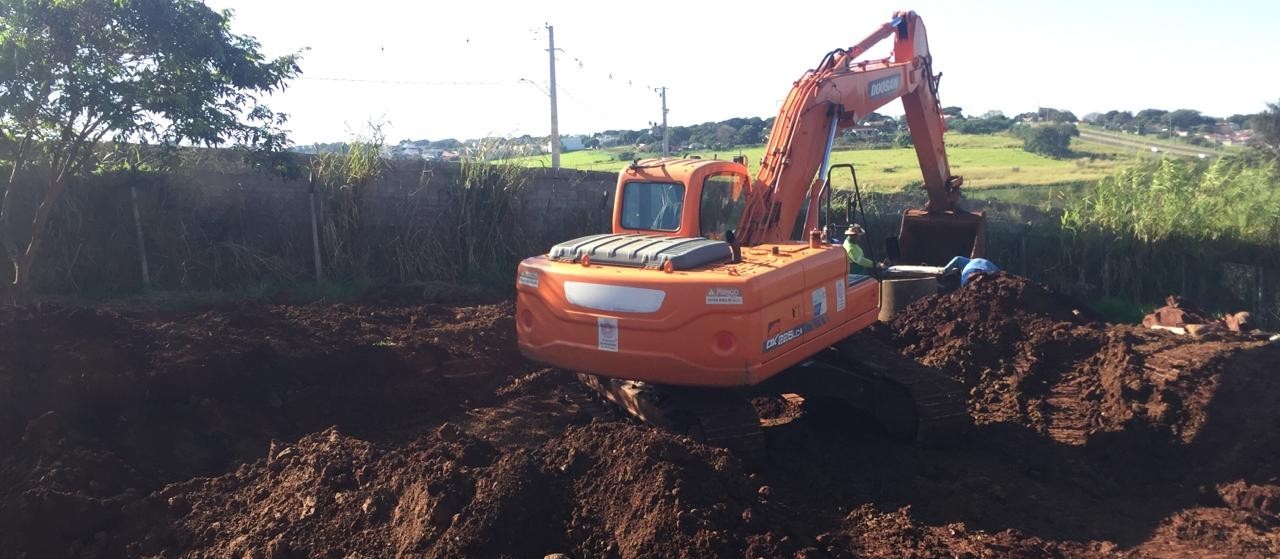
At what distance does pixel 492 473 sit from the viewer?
5.15 m

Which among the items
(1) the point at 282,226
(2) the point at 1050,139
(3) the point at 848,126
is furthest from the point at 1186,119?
(1) the point at 282,226

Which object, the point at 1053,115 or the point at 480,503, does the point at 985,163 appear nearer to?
the point at 1053,115

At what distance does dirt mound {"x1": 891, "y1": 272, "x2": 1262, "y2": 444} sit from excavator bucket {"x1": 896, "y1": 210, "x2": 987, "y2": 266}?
1.83 m

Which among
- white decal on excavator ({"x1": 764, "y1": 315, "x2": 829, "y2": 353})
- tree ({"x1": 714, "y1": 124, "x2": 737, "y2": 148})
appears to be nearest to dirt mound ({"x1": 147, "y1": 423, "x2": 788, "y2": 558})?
white decal on excavator ({"x1": 764, "y1": 315, "x2": 829, "y2": 353})

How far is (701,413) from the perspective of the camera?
21.1 feet

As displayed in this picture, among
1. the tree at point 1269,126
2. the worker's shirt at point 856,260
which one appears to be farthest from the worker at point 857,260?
the tree at point 1269,126

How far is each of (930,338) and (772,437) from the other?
3058 mm

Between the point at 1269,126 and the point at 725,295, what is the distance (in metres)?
27.6

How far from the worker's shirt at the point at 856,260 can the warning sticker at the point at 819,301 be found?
1.16 metres

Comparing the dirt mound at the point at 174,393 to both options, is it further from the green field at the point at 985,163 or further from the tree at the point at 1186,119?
the tree at the point at 1186,119

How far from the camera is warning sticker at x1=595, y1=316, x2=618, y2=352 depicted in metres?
6.27

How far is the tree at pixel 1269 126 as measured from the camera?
1057 inches

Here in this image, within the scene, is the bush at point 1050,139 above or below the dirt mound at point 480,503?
above

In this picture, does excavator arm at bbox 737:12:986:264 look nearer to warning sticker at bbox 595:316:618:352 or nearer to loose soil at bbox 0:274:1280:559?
loose soil at bbox 0:274:1280:559
